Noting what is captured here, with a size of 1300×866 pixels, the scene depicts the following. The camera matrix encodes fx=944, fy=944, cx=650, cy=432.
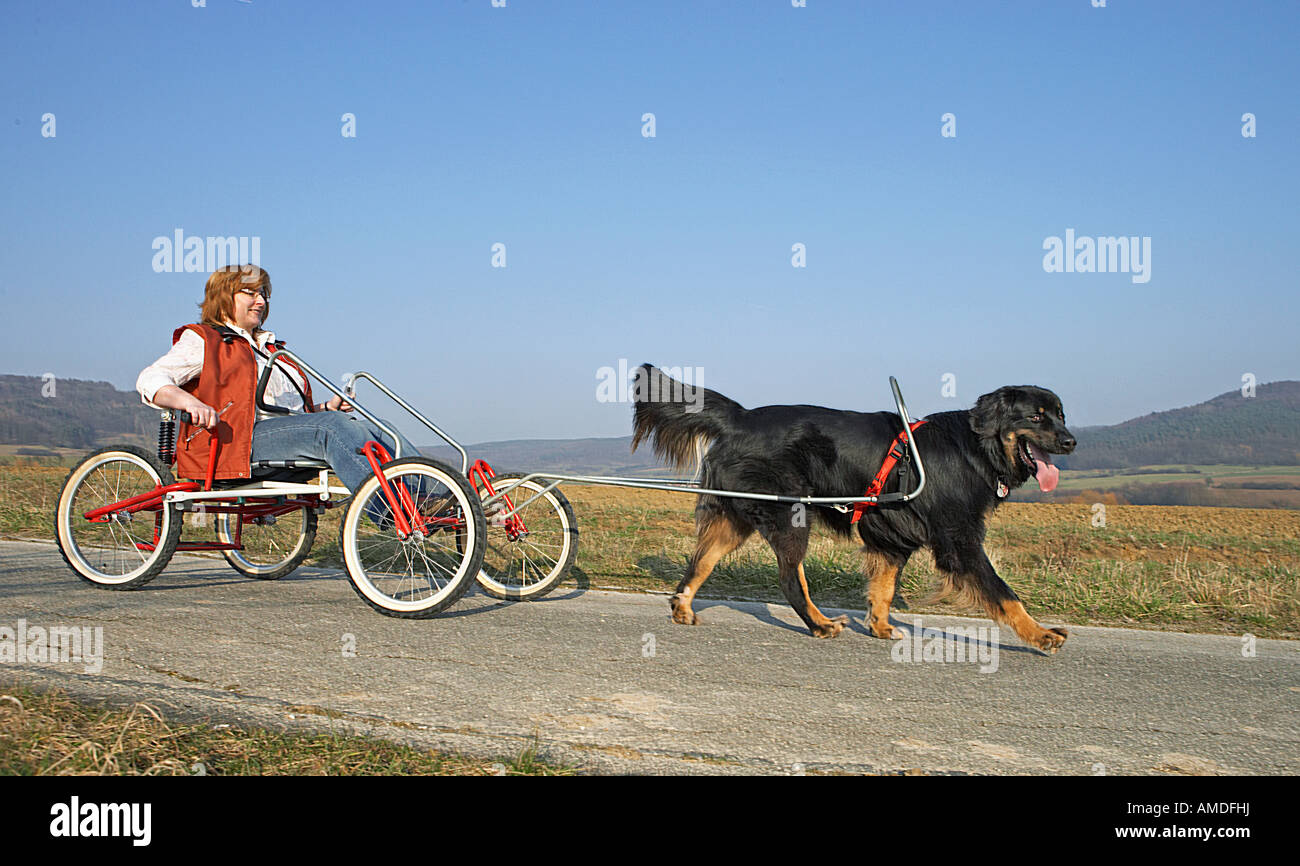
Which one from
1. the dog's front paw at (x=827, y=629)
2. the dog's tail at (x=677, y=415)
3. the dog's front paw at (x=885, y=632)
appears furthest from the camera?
the dog's tail at (x=677, y=415)

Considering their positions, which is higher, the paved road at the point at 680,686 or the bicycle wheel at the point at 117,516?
the bicycle wheel at the point at 117,516

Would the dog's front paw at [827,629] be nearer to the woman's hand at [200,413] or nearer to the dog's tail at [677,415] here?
the dog's tail at [677,415]

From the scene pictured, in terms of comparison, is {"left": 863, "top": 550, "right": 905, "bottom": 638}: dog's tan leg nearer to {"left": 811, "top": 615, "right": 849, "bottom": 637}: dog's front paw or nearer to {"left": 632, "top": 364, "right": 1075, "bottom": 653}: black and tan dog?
{"left": 632, "top": 364, "right": 1075, "bottom": 653}: black and tan dog

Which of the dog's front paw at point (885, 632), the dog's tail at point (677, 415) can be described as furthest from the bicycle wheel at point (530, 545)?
the dog's front paw at point (885, 632)

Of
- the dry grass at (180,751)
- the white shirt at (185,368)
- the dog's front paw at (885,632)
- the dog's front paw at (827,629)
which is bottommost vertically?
the dog's front paw at (885,632)

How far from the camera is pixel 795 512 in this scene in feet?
17.4

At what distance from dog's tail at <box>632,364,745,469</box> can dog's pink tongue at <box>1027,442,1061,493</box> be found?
1.65m

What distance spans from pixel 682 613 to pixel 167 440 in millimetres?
3199

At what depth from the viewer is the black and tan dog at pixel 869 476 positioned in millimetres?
5066

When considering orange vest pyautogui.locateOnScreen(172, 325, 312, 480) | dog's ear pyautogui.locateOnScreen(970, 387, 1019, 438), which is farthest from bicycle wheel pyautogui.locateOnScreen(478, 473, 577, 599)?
dog's ear pyautogui.locateOnScreen(970, 387, 1019, 438)

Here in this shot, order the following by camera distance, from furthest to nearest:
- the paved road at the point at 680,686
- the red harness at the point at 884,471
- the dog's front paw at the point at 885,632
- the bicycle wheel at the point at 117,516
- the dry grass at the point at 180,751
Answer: the bicycle wheel at the point at 117,516 → the red harness at the point at 884,471 → the dog's front paw at the point at 885,632 → the paved road at the point at 680,686 → the dry grass at the point at 180,751

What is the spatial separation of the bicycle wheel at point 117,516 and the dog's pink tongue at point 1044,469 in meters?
4.85
